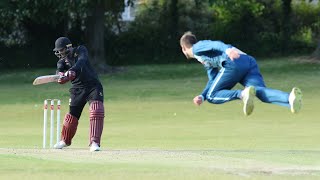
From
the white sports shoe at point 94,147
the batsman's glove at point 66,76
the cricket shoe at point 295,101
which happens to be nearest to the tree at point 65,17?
the white sports shoe at point 94,147

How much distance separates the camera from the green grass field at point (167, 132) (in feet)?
37.3

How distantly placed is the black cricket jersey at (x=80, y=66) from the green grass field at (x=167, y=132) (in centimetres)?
111

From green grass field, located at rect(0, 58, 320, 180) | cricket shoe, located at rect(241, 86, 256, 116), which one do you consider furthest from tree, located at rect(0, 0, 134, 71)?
cricket shoe, located at rect(241, 86, 256, 116)

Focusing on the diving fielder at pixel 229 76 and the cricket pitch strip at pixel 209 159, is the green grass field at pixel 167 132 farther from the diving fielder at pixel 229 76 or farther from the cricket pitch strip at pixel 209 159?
the diving fielder at pixel 229 76

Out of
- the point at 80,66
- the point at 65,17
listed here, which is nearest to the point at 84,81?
the point at 80,66

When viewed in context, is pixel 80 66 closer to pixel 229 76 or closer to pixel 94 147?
pixel 94 147

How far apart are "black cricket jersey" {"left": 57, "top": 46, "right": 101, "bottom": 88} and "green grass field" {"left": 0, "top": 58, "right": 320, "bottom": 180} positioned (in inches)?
43.8

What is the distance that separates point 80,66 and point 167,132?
7.41 meters

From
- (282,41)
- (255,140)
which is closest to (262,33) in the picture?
(282,41)

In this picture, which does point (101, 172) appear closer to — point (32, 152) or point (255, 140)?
point (32, 152)

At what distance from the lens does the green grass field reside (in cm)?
1137

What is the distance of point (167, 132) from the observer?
21.5 meters

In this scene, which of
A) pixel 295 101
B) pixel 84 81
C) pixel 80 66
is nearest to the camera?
pixel 295 101

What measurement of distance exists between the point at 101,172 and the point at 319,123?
13.3 m
